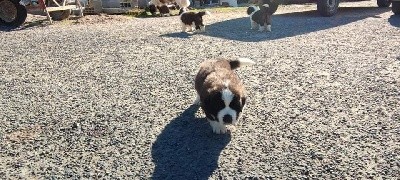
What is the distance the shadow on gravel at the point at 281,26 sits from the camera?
1066cm

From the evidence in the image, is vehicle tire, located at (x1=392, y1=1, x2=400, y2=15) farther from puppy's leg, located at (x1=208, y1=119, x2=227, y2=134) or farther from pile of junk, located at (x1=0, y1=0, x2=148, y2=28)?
puppy's leg, located at (x1=208, y1=119, x2=227, y2=134)

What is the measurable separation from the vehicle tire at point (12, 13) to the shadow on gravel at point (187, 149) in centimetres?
991

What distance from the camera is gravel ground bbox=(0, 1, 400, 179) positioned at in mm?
4023

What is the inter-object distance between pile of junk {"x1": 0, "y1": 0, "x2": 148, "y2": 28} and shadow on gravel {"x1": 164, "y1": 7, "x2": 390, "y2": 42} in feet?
17.5

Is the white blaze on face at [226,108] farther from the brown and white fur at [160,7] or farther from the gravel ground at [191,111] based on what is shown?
the brown and white fur at [160,7]

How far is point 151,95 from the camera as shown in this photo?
20.1 feet

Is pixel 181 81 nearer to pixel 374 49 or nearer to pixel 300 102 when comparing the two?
pixel 300 102

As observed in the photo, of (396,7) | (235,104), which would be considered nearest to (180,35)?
(235,104)

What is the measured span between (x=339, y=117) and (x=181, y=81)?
2664mm

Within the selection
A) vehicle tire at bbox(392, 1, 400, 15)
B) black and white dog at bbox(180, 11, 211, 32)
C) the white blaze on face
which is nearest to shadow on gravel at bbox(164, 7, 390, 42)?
black and white dog at bbox(180, 11, 211, 32)

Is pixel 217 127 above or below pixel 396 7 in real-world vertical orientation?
below

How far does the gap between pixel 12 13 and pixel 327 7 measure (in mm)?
10021

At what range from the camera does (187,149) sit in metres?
4.38

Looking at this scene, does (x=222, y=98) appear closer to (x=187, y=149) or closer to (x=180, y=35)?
(x=187, y=149)
